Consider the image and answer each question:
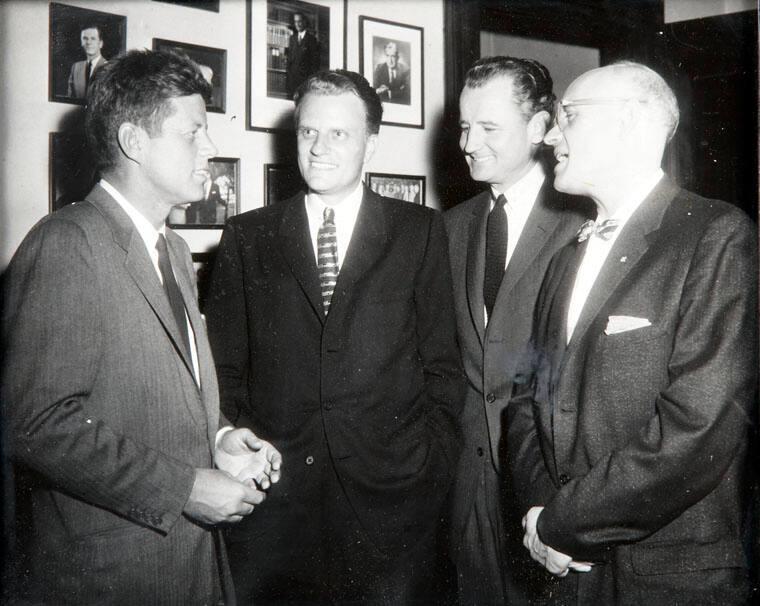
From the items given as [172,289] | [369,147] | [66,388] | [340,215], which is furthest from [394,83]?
[66,388]

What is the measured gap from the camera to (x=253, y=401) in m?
2.19

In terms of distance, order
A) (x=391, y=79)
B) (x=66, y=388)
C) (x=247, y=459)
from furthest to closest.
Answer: (x=391, y=79), (x=247, y=459), (x=66, y=388)

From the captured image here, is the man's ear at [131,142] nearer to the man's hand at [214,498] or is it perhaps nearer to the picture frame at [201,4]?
the man's hand at [214,498]

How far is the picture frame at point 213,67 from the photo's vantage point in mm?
2625

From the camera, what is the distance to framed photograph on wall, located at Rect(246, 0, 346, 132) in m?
2.83

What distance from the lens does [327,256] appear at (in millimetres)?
2201

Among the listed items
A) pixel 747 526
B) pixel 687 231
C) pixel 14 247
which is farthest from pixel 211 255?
pixel 747 526

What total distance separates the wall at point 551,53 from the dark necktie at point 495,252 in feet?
11.9

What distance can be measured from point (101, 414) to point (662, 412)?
4.41 feet

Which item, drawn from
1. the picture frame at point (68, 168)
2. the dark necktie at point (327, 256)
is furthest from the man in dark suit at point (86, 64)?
the dark necktie at point (327, 256)

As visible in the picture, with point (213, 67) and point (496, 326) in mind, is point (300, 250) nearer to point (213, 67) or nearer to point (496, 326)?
point (496, 326)

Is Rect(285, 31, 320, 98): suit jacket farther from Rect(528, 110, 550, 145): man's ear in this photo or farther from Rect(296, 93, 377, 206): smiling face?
Rect(528, 110, 550, 145): man's ear

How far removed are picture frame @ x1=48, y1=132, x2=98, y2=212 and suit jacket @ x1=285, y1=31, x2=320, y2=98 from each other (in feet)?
3.22

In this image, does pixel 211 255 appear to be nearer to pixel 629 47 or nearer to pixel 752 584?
pixel 752 584
